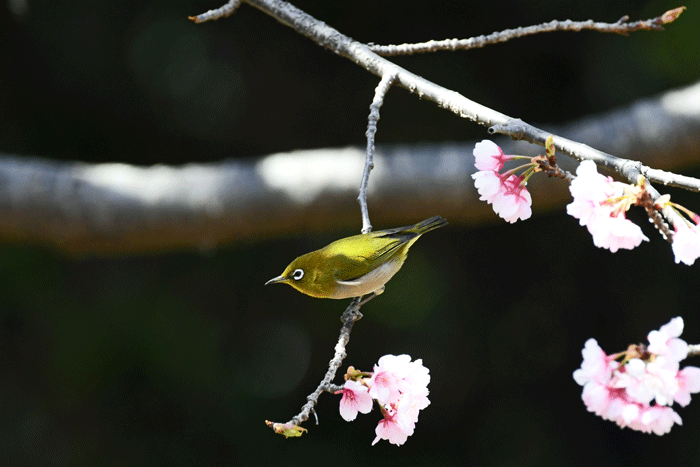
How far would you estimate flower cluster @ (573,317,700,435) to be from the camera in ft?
1.46

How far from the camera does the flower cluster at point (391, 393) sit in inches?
21.6

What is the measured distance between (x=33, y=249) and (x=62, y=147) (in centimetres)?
32

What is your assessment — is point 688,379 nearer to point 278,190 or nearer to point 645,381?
point 645,381

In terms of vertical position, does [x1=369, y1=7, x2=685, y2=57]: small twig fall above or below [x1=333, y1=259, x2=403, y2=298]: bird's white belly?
above

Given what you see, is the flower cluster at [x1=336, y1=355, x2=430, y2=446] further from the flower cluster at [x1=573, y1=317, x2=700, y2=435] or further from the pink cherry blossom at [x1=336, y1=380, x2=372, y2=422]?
the flower cluster at [x1=573, y1=317, x2=700, y2=435]

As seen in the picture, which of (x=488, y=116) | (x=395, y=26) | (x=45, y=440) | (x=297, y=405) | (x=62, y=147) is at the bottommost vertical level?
(x=45, y=440)

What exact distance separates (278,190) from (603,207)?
1118 mm

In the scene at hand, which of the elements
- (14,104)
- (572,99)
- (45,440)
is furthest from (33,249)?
(572,99)

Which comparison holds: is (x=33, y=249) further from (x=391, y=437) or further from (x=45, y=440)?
(x=391, y=437)

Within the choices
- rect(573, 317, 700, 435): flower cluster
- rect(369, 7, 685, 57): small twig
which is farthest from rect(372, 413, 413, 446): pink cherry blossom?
rect(369, 7, 685, 57): small twig

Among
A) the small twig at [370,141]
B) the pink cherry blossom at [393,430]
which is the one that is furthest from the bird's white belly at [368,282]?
the pink cherry blossom at [393,430]

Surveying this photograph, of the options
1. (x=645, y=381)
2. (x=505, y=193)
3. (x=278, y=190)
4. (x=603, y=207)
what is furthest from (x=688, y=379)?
(x=278, y=190)

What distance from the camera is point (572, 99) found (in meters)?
1.89

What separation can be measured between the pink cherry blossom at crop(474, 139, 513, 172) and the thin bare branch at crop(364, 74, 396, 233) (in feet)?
0.40
